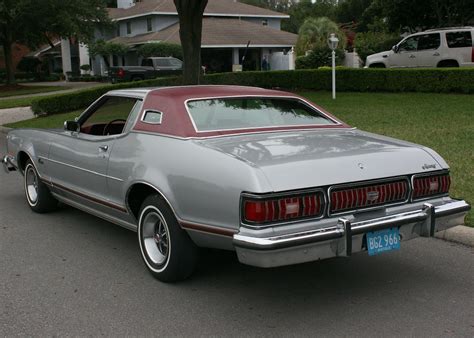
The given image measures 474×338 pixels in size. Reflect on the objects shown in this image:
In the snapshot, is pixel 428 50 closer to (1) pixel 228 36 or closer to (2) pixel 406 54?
(2) pixel 406 54

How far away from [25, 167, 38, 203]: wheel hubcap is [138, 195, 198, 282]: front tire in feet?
8.84

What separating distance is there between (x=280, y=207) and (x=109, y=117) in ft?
10.0

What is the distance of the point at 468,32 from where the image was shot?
19.5m

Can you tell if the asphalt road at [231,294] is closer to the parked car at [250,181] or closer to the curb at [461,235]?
the curb at [461,235]

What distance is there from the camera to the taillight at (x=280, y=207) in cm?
362

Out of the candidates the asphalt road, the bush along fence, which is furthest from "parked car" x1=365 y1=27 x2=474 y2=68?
the asphalt road

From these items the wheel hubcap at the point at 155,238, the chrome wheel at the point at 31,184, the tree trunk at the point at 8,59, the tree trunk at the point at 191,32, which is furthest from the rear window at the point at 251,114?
the tree trunk at the point at 8,59

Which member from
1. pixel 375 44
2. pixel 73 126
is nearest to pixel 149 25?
pixel 375 44

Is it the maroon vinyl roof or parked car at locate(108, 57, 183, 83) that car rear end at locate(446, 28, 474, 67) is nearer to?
the maroon vinyl roof

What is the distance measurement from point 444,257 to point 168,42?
125ft

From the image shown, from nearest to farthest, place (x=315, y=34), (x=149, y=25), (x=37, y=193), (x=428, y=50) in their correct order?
1. (x=37, y=193)
2. (x=428, y=50)
3. (x=315, y=34)
4. (x=149, y=25)

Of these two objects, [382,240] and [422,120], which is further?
[422,120]

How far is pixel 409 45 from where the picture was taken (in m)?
20.8

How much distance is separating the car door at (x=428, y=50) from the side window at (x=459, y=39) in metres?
0.37
